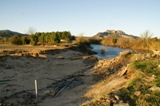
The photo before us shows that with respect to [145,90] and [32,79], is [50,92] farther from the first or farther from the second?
[145,90]

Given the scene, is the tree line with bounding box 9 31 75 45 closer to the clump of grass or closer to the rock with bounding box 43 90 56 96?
the rock with bounding box 43 90 56 96

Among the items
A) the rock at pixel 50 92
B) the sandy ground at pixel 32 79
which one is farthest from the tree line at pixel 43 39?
the rock at pixel 50 92

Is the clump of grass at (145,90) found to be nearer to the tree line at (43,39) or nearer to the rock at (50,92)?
the rock at (50,92)

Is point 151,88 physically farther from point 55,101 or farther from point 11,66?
point 11,66

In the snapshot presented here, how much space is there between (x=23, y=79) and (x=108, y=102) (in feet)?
37.4

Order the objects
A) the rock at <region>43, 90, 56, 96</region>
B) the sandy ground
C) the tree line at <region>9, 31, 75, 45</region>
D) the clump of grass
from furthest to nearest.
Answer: the tree line at <region>9, 31, 75, 45</region>, the rock at <region>43, 90, 56, 96</region>, the sandy ground, the clump of grass

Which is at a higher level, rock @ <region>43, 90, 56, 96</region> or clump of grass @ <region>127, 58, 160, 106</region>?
clump of grass @ <region>127, 58, 160, 106</region>

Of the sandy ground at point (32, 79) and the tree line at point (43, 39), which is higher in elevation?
the tree line at point (43, 39)

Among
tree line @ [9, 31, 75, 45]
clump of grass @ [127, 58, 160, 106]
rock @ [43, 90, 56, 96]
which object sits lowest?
rock @ [43, 90, 56, 96]

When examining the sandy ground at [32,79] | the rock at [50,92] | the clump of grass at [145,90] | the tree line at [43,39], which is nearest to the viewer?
the clump of grass at [145,90]

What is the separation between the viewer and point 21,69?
63.8ft

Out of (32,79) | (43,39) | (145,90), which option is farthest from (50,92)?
(43,39)

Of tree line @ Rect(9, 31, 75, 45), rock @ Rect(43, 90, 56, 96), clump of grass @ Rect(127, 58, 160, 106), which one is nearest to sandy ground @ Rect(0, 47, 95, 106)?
rock @ Rect(43, 90, 56, 96)

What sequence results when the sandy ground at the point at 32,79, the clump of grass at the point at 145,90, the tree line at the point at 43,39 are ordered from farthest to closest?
the tree line at the point at 43,39
the sandy ground at the point at 32,79
the clump of grass at the point at 145,90
